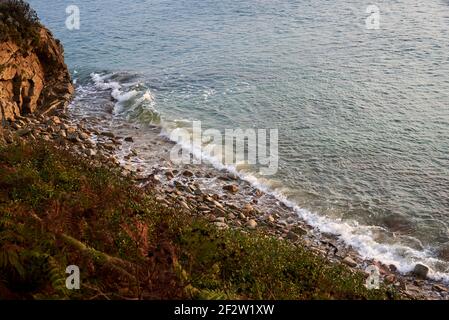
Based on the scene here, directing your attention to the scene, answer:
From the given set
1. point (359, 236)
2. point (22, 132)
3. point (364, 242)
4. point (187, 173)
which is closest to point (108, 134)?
point (22, 132)

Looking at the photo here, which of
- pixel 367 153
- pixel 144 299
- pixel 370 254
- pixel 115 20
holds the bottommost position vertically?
pixel 370 254

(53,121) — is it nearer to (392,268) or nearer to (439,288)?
(392,268)

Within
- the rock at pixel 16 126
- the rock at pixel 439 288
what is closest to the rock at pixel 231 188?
the rock at pixel 439 288

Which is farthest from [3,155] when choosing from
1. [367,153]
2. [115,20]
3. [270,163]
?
[115,20]

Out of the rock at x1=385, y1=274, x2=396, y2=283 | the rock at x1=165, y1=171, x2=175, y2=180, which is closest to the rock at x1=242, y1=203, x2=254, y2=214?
the rock at x1=165, y1=171, x2=175, y2=180

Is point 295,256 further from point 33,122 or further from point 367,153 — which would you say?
point 33,122

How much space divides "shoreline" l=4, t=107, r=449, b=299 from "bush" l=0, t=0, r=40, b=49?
3719 mm

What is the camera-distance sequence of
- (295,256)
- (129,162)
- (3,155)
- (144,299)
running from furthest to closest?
(129,162) → (3,155) → (295,256) → (144,299)

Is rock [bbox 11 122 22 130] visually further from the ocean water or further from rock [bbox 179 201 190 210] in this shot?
rock [bbox 179 201 190 210]

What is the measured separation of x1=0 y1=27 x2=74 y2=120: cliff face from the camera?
2195 centimetres

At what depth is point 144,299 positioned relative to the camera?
8352 millimetres

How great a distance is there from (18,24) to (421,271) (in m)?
19.9
